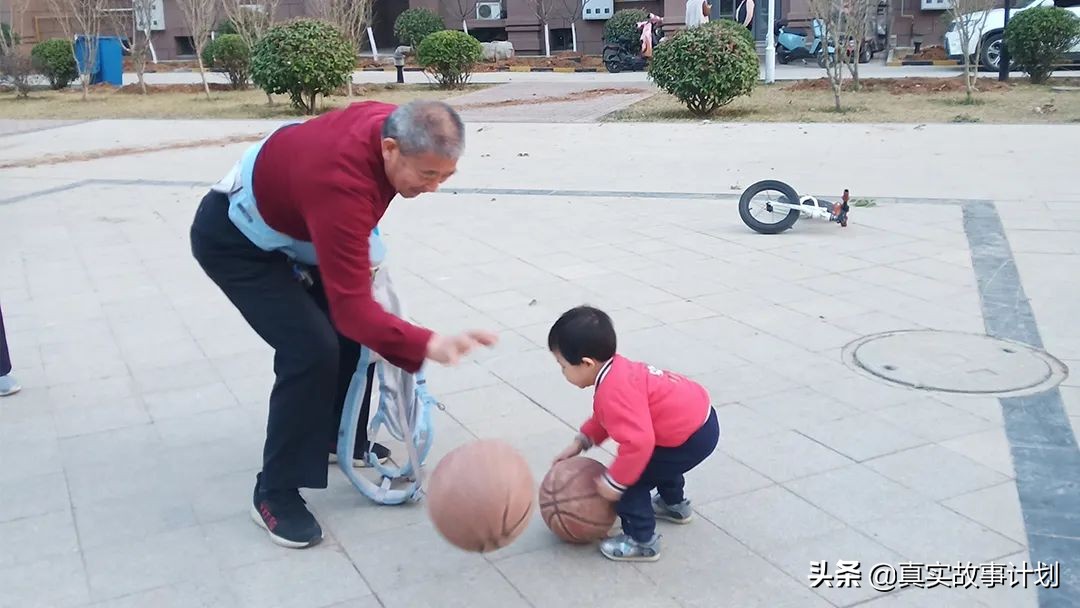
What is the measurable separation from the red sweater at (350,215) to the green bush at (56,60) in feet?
75.6

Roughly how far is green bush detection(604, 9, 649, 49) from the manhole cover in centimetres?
2143

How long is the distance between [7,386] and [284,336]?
2443mm

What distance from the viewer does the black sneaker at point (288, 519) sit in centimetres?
374

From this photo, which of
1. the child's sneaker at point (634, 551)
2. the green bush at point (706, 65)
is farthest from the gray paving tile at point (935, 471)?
the green bush at point (706, 65)

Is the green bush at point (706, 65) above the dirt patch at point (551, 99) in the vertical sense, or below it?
above

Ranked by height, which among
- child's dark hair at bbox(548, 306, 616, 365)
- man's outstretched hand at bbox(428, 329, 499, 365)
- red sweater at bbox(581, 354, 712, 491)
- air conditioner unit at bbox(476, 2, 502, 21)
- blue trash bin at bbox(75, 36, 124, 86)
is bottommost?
red sweater at bbox(581, 354, 712, 491)

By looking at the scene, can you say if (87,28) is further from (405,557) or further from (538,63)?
(405,557)

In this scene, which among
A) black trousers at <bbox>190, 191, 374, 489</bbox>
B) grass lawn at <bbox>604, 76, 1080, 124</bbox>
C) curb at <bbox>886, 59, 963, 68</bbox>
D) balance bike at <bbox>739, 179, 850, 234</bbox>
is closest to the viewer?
black trousers at <bbox>190, 191, 374, 489</bbox>

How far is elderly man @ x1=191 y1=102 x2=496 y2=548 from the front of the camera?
316 cm

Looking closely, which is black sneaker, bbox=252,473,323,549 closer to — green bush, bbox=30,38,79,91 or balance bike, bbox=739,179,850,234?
balance bike, bbox=739,179,850,234

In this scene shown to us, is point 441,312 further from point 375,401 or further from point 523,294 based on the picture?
point 375,401

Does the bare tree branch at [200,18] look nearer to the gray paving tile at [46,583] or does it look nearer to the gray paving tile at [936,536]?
the gray paving tile at [46,583]

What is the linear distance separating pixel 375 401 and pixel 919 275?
3.73 metres

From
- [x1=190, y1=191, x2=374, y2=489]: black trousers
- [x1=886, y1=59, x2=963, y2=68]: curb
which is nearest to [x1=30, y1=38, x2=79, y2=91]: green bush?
[x1=886, y1=59, x2=963, y2=68]: curb
